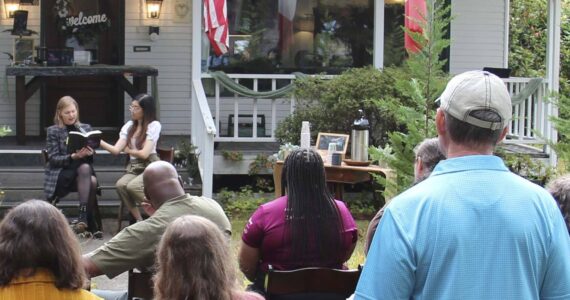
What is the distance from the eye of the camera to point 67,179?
26.4 feet

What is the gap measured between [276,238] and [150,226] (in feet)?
1.99

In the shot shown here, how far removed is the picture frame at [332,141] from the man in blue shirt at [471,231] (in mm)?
5895

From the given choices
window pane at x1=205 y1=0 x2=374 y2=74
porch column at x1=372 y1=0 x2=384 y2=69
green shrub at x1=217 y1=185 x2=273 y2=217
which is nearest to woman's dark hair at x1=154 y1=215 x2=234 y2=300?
green shrub at x1=217 y1=185 x2=273 y2=217

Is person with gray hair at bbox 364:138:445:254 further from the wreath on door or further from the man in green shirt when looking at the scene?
the wreath on door

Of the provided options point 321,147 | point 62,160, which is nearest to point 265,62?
point 321,147

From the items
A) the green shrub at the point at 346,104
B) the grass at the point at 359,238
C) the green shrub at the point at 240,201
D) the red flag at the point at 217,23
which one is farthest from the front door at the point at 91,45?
the grass at the point at 359,238

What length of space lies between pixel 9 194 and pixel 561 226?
7902mm

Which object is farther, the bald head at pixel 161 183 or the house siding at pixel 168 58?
the house siding at pixel 168 58

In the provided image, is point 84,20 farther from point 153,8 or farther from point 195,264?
point 195,264

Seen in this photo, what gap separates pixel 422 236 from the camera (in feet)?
6.72

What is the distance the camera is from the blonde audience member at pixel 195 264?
294cm

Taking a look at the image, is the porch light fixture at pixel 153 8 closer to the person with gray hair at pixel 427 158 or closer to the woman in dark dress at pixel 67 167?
the woman in dark dress at pixel 67 167

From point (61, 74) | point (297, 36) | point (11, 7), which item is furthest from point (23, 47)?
point (297, 36)

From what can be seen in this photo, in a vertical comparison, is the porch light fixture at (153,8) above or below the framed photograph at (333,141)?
Result: above
